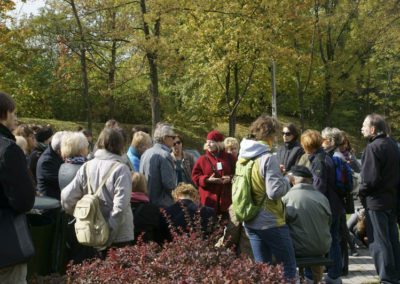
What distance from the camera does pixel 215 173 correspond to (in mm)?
6812

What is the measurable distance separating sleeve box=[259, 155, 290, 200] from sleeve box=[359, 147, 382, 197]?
68.4 inches

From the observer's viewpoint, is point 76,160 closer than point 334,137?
Yes

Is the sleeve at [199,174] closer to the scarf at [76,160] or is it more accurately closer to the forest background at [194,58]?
the scarf at [76,160]

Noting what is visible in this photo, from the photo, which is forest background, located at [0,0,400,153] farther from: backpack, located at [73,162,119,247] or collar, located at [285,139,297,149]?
backpack, located at [73,162,119,247]

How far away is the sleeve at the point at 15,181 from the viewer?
9.99ft

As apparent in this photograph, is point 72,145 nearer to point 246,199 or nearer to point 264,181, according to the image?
point 246,199

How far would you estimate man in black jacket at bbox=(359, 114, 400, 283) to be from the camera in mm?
5656

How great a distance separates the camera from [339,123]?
123ft

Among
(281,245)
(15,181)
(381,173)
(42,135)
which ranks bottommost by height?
(281,245)

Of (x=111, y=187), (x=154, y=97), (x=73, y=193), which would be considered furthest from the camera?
(x=154, y=97)

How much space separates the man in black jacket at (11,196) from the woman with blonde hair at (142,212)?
6.59ft

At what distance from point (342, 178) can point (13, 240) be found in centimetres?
436

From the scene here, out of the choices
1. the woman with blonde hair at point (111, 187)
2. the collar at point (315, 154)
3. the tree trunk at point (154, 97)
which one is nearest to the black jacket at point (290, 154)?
the collar at point (315, 154)

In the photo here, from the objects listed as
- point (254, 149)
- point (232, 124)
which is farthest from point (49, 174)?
point (232, 124)
